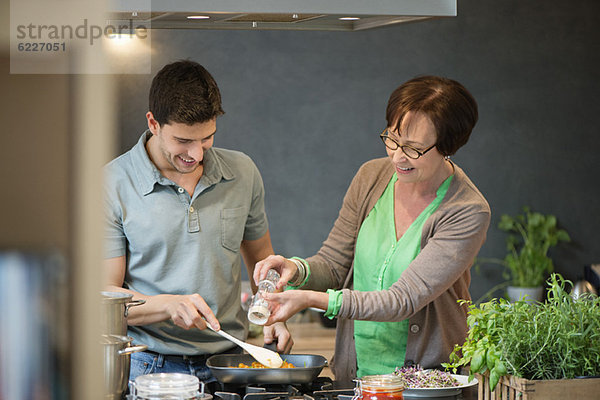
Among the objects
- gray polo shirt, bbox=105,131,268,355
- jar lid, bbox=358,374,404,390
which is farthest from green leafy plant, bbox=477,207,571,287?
jar lid, bbox=358,374,404,390

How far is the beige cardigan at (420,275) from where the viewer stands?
6.72 feet

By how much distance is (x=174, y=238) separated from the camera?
2094 mm

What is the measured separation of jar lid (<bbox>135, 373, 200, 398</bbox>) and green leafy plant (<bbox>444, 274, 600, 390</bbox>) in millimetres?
638

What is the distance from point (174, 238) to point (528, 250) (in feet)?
12.6

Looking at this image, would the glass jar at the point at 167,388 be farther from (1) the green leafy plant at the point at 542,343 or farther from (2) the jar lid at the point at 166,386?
(1) the green leafy plant at the point at 542,343

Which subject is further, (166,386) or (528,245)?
(528,245)

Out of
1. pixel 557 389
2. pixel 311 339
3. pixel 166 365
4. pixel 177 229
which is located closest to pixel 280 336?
pixel 166 365

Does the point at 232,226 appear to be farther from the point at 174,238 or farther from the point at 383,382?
the point at 383,382

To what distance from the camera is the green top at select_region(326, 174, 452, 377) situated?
87.8 inches

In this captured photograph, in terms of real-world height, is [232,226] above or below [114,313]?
above

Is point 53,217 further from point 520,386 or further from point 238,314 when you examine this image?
point 238,314

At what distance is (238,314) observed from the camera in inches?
89.2

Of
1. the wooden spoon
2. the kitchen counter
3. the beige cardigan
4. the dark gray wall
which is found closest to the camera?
the wooden spoon

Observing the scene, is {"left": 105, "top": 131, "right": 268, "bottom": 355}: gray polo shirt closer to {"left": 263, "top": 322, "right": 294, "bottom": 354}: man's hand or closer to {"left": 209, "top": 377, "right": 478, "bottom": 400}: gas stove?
{"left": 263, "top": 322, "right": 294, "bottom": 354}: man's hand
